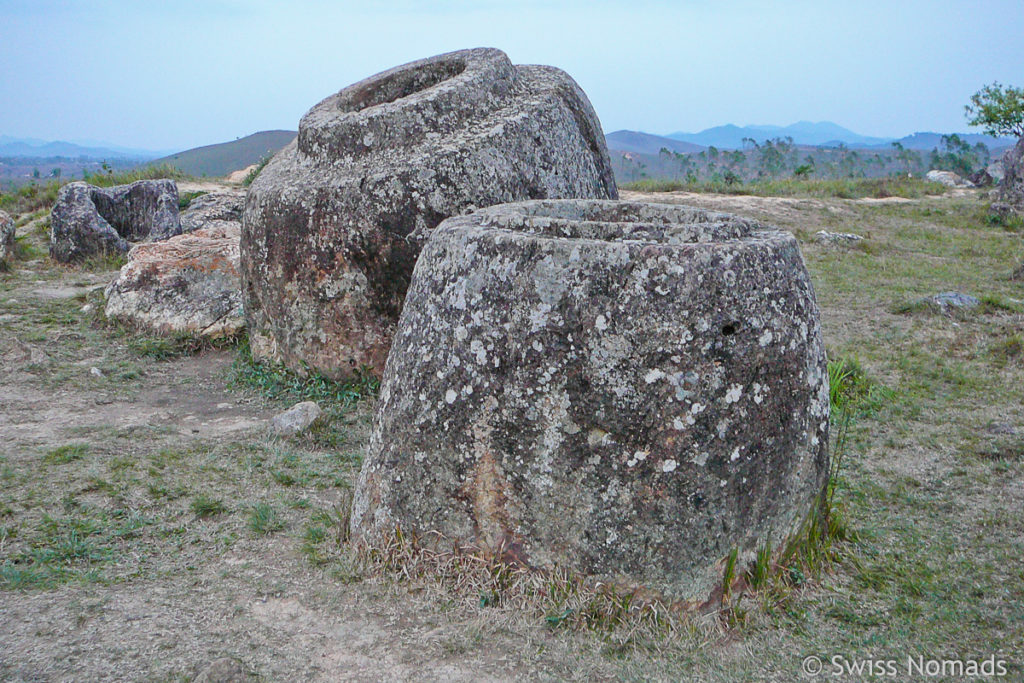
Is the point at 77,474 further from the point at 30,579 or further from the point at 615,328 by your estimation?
the point at 615,328

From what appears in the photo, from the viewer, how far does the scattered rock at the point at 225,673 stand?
2972 millimetres

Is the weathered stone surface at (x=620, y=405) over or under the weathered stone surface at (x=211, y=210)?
under

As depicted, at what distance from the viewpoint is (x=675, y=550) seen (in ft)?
10.8

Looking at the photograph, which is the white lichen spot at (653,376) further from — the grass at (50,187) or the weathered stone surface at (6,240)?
the grass at (50,187)

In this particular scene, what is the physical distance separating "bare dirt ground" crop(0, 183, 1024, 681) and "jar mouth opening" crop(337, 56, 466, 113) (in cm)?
247

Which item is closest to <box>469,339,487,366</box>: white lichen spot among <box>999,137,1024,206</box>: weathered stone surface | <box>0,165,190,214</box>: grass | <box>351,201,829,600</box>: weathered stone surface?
<box>351,201,829,600</box>: weathered stone surface

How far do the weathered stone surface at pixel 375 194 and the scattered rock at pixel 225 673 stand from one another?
3367 mm

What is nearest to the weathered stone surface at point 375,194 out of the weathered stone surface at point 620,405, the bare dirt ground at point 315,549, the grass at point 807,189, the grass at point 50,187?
the bare dirt ground at point 315,549

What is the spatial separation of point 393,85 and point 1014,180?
48.8 feet

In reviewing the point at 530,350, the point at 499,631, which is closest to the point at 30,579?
the point at 499,631

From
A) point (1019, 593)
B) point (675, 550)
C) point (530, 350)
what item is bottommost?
point (1019, 593)

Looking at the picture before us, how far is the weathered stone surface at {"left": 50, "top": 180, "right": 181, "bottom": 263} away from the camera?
37.6 ft

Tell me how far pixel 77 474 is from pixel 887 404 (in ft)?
17.8

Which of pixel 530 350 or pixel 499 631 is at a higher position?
pixel 530 350
